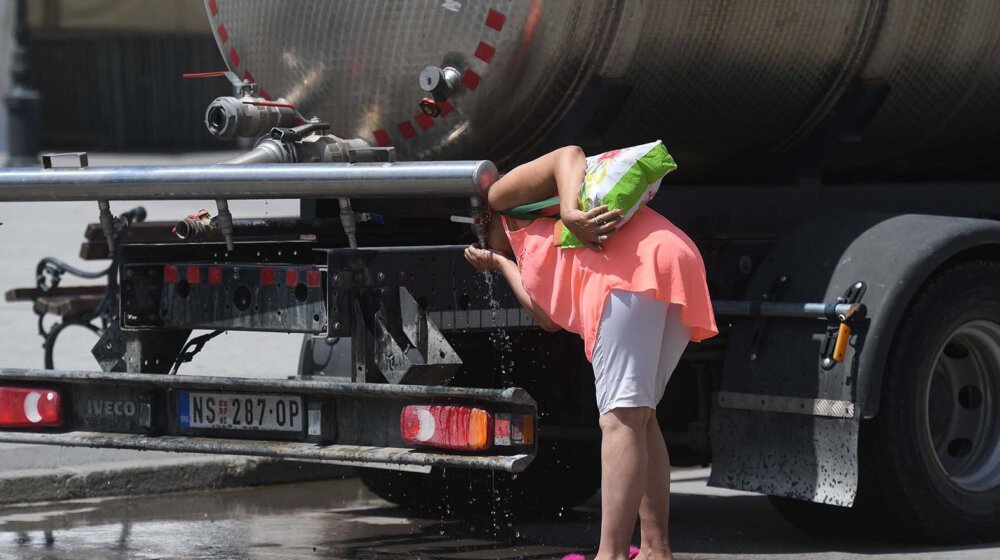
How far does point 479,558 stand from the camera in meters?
6.12

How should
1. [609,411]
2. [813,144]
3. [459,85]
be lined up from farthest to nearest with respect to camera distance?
[813,144]
[459,85]
[609,411]

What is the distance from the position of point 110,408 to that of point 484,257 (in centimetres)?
141

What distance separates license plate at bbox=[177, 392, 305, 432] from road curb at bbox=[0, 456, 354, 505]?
1.49m

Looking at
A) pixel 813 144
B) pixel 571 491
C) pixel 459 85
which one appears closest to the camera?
pixel 459 85

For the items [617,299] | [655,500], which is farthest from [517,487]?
[617,299]

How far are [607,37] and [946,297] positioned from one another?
4.51ft

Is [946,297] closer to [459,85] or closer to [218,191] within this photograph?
[459,85]

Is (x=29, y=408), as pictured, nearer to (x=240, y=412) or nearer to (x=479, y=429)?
(x=240, y=412)

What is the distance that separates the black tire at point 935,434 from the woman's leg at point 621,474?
3.65 feet

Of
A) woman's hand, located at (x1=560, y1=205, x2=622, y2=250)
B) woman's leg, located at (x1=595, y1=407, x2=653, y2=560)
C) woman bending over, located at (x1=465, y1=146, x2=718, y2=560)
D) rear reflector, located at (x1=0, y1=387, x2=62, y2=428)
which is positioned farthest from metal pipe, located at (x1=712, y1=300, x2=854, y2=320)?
rear reflector, located at (x1=0, y1=387, x2=62, y2=428)

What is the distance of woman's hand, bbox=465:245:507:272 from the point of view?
17.8 ft

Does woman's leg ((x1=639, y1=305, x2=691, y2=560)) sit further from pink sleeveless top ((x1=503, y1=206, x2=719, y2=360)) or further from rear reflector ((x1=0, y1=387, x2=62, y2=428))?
rear reflector ((x1=0, y1=387, x2=62, y2=428))

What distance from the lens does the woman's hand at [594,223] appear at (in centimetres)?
509

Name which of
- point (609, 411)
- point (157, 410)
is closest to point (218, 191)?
point (157, 410)
